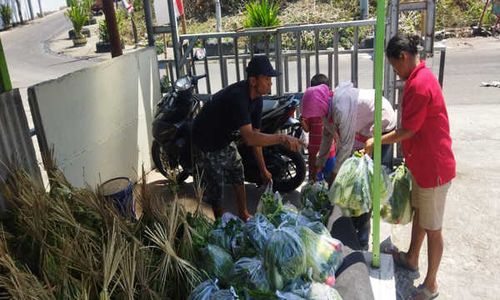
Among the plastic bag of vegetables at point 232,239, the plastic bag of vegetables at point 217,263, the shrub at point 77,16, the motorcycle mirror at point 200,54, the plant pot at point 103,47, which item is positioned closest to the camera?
the plastic bag of vegetables at point 217,263

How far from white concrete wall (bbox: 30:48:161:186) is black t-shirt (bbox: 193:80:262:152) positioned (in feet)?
3.67

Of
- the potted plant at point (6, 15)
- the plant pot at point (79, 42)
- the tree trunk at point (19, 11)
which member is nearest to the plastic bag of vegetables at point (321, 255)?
the plant pot at point (79, 42)

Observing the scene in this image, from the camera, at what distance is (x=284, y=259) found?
6.93 ft

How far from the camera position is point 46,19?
29.4 m

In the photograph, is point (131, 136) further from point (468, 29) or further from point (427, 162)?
point (468, 29)

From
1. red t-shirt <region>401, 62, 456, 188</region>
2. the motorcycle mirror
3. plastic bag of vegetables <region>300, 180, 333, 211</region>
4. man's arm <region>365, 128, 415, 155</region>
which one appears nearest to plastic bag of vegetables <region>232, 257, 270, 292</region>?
plastic bag of vegetables <region>300, 180, 333, 211</region>

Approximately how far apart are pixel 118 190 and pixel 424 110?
2.45m

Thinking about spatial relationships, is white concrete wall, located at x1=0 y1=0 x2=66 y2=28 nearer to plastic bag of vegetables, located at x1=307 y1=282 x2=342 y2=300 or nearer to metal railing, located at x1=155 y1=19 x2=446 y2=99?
metal railing, located at x1=155 y1=19 x2=446 y2=99

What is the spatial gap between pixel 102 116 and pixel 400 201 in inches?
115

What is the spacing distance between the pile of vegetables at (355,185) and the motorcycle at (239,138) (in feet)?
4.97

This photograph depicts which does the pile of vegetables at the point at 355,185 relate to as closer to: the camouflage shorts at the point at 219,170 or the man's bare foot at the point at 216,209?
the camouflage shorts at the point at 219,170

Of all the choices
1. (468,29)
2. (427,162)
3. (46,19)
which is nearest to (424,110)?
(427,162)

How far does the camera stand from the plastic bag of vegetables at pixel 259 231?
2268 mm

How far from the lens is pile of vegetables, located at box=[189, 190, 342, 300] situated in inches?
81.3
